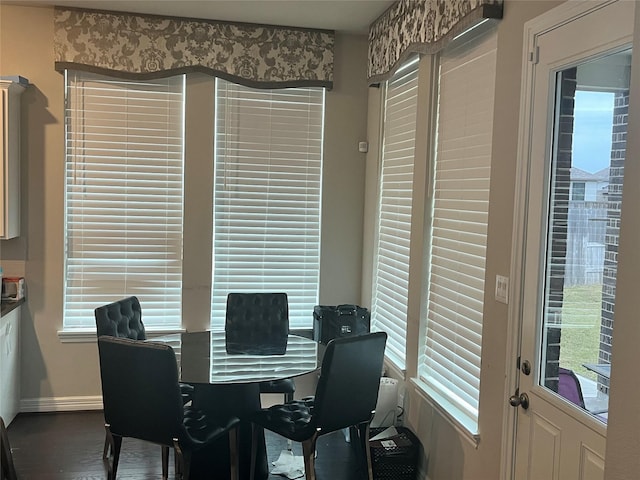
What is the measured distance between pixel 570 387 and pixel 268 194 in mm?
2931

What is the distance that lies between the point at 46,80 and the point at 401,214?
273 cm

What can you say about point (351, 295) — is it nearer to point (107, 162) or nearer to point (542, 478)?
point (107, 162)

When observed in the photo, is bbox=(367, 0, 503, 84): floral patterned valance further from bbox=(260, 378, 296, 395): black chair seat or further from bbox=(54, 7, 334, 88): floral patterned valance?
bbox=(260, 378, 296, 395): black chair seat

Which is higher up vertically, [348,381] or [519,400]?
[519,400]

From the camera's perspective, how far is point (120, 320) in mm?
3553

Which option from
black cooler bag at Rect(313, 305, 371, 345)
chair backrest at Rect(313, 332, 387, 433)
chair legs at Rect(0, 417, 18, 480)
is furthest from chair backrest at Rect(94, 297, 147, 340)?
chair backrest at Rect(313, 332, 387, 433)

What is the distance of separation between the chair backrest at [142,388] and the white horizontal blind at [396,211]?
163 cm

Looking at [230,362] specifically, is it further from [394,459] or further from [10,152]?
[10,152]

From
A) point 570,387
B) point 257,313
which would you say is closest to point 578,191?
point 570,387

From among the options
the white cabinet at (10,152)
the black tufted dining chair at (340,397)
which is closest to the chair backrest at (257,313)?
the black tufted dining chair at (340,397)

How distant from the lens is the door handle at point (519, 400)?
2.24 m

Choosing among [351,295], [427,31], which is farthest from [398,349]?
[427,31]

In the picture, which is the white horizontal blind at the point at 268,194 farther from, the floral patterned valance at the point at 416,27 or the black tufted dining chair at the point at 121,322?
the black tufted dining chair at the point at 121,322

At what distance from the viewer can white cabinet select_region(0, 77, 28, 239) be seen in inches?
149
